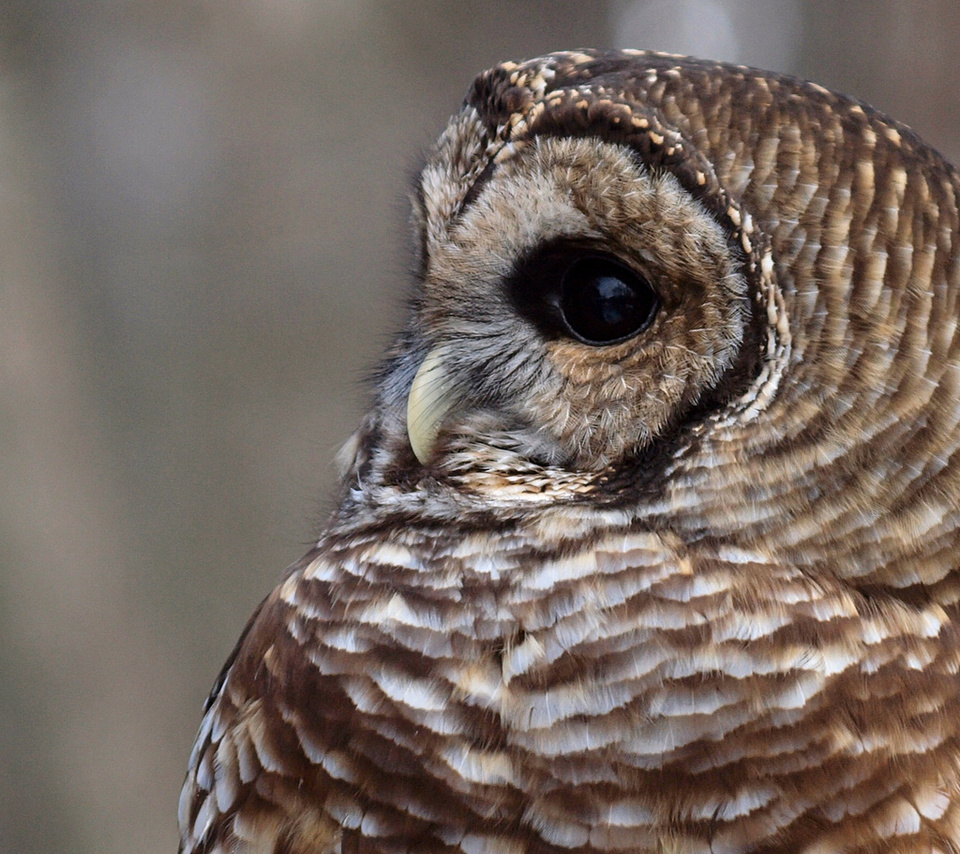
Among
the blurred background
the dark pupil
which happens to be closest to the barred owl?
the dark pupil

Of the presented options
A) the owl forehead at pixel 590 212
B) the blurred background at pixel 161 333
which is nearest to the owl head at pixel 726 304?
the owl forehead at pixel 590 212

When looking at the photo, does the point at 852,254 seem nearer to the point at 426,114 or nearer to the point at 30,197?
the point at 30,197

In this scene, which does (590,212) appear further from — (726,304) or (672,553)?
(672,553)

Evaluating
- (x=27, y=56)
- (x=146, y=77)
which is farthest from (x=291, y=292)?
(x=27, y=56)

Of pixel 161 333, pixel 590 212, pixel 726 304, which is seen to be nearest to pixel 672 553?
pixel 726 304

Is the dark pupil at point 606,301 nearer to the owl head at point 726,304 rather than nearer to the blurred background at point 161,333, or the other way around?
the owl head at point 726,304

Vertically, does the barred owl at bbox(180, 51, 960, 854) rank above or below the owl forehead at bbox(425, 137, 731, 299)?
below

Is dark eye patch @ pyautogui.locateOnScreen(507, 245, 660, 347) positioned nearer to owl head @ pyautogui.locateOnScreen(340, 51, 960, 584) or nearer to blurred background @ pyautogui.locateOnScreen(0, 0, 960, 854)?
owl head @ pyautogui.locateOnScreen(340, 51, 960, 584)

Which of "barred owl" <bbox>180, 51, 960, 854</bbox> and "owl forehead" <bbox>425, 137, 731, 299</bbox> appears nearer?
"barred owl" <bbox>180, 51, 960, 854</bbox>
